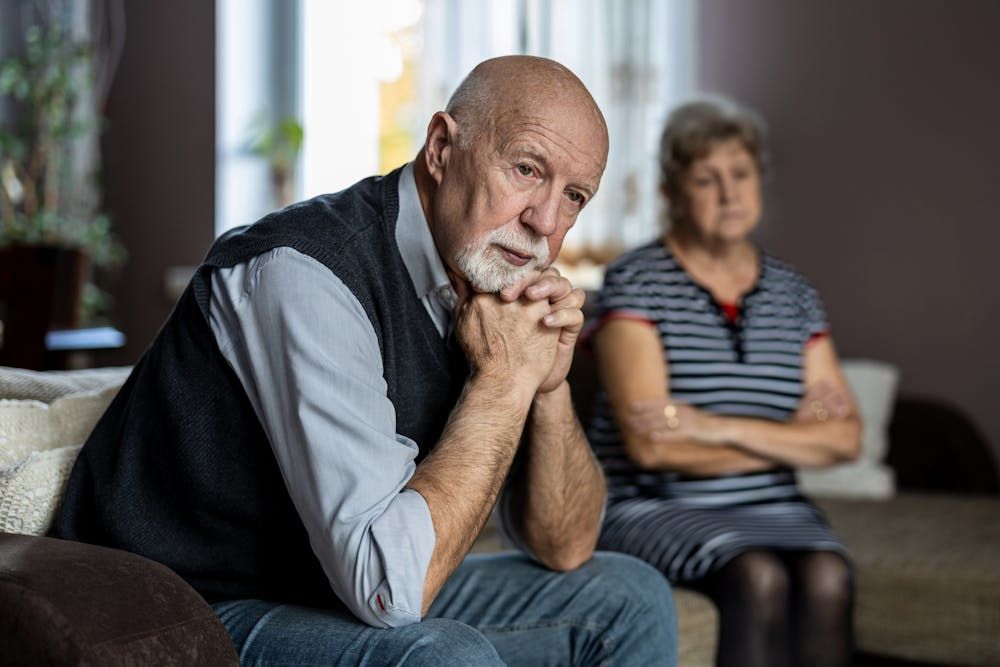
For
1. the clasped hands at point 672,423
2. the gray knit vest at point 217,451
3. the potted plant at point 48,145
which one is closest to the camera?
the gray knit vest at point 217,451

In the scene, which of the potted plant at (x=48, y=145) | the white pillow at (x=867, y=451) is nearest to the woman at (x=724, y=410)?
the white pillow at (x=867, y=451)

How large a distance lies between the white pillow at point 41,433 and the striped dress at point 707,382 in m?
0.94

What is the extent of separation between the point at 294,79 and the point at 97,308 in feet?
3.58

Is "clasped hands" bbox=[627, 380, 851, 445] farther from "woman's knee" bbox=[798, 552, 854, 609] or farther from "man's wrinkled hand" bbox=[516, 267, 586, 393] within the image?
"man's wrinkled hand" bbox=[516, 267, 586, 393]

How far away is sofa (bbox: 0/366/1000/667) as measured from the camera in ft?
3.34

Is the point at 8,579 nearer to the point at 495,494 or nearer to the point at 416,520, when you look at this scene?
the point at 416,520

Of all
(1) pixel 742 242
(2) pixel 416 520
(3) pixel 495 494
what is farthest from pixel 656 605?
(1) pixel 742 242

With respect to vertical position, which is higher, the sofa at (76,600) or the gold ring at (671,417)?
the sofa at (76,600)

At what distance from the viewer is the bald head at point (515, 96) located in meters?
1.39

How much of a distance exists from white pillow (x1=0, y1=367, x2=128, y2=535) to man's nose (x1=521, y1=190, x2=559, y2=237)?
59cm

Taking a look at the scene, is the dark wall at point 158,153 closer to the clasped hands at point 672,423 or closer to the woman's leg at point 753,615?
the clasped hands at point 672,423

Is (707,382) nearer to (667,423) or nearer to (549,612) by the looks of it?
(667,423)

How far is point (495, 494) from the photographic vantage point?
132 centimetres

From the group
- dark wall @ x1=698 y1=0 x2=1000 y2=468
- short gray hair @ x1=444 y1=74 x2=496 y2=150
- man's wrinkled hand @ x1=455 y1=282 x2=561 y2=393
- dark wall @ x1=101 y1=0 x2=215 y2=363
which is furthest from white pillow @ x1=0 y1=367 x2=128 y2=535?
dark wall @ x1=101 y1=0 x2=215 y2=363
